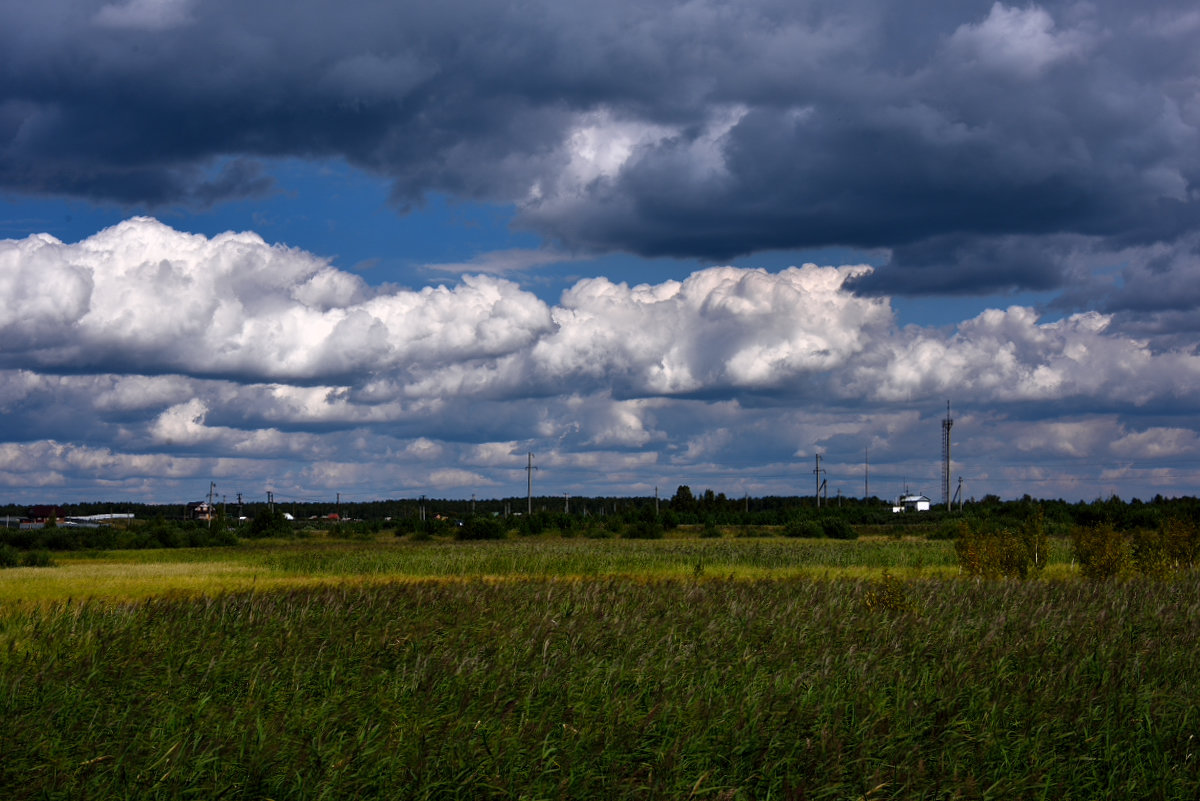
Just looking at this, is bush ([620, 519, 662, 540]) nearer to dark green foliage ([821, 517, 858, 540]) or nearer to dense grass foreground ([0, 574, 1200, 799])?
dark green foliage ([821, 517, 858, 540])

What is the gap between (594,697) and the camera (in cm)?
1257

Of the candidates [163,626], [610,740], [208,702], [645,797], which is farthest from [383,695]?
[163,626]

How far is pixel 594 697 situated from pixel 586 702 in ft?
0.96

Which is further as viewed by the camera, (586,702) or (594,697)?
(594,697)

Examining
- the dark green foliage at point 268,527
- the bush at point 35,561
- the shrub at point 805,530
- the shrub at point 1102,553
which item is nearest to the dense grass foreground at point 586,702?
the shrub at point 1102,553

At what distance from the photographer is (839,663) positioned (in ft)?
47.3

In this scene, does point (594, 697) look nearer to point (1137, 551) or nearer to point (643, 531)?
point (1137, 551)

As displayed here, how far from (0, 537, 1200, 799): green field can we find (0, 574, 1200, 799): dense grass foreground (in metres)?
0.05

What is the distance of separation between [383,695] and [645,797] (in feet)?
14.0

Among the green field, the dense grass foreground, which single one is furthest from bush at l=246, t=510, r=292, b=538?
the dense grass foreground

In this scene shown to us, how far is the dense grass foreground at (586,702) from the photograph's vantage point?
32.7 feet

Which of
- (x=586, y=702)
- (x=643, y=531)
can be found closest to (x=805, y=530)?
(x=643, y=531)

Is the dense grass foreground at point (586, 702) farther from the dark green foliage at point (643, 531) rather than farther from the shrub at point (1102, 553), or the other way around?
the dark green foliage at point (643, 531)

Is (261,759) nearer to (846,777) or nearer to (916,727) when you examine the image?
(846,777)
